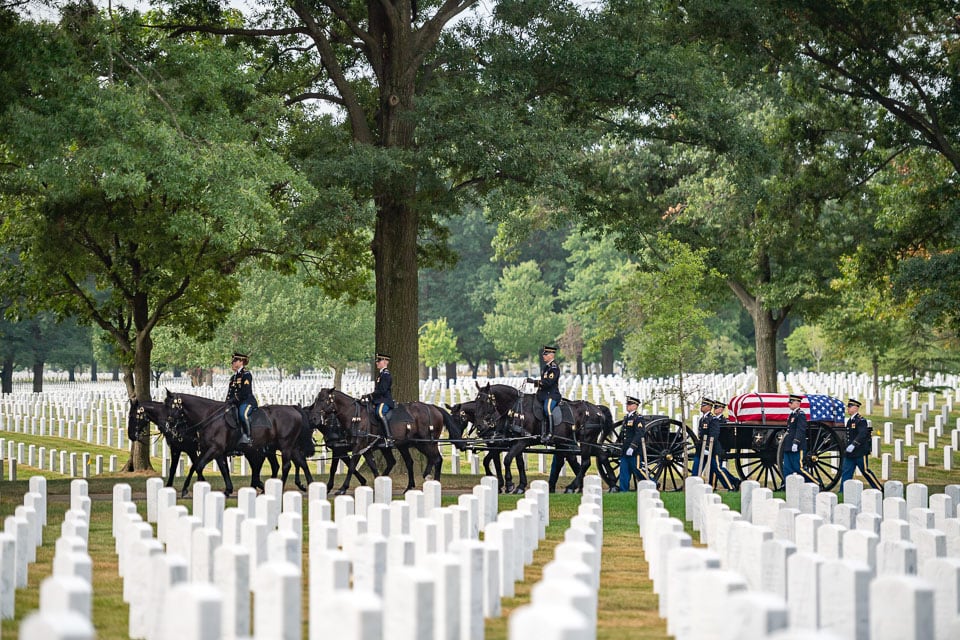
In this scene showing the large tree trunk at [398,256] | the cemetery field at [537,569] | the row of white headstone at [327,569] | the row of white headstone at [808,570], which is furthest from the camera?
the large tree trunk at [398,256]

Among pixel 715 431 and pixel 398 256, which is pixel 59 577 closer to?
pixel 715 431

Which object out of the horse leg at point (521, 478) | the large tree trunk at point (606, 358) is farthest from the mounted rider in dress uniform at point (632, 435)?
the large tree trunk at point (606, 358)

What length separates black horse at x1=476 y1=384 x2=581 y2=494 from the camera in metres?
17.3

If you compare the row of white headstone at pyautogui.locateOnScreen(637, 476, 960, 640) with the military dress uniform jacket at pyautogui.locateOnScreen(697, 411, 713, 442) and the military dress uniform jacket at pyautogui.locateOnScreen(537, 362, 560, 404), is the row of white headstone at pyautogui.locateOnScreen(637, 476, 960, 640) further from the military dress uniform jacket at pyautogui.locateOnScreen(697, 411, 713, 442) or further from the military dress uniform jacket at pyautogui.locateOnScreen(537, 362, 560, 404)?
the military dress uniform jacket at pyautogui.locateOnScreen(697, 411, 713, 442)

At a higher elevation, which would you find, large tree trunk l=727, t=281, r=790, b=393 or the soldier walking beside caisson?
large tree trunk l=727, t=281, r=790, b=393

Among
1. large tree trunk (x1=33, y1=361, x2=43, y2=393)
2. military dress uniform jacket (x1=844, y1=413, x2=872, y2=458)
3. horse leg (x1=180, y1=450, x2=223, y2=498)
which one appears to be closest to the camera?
horse leg (x1=180, y1=450, x2=223, y2=498)

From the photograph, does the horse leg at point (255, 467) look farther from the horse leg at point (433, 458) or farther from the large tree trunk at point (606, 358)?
the large tree trunk at point (606, 358)

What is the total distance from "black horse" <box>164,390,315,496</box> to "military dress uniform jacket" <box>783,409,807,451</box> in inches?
273

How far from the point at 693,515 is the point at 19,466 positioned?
2177cm

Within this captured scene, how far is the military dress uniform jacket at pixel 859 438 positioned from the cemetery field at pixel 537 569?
6.60ft

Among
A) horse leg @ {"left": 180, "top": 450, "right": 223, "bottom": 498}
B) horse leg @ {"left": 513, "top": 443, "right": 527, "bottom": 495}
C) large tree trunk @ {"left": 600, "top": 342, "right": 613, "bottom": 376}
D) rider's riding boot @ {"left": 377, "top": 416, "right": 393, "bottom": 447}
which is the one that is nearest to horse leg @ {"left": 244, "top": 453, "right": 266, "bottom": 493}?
horse leg @ {"left": 180, "top": 450, "right": 223, "bottom": 498}

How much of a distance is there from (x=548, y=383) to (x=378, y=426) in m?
2.56

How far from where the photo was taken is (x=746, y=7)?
18781 millimetres

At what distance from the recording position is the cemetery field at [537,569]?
7520 mm
